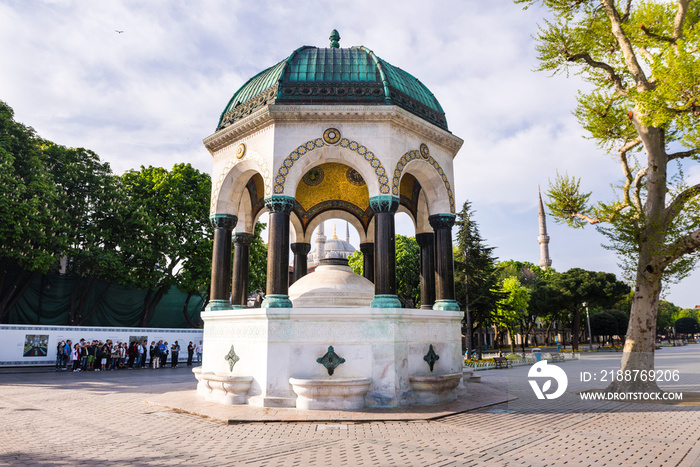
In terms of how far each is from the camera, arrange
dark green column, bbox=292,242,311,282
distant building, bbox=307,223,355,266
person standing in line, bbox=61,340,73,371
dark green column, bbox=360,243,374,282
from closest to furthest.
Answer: dark green column, bbox=292,242,311,282
dark green column, bbox=360,243,374,282
person standing in line, bbox=61,340,73,371
distant building, bbox=307,223,355,266

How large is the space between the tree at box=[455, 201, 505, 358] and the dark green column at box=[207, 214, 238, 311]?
78.3 feet

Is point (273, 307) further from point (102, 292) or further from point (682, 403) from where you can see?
point (102, 292)

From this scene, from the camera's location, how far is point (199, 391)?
444 inches

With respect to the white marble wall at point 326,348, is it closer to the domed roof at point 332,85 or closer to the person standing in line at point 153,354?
the domed roof at point 332,85

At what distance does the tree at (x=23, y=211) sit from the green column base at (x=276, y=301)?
1719 centimetres

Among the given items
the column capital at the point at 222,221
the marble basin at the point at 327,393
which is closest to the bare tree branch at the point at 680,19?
the marble basin at the point at 327,393

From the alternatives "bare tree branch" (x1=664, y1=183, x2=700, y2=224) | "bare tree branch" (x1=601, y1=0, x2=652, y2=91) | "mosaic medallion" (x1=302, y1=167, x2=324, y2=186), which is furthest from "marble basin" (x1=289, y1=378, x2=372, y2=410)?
"bare tree branch" (x1=601, y1=0, x2=652, y2=91)

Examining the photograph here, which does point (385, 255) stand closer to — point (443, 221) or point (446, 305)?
point (446, 305)

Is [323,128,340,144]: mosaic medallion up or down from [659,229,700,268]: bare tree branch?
up

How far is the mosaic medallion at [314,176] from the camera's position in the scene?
14.7m

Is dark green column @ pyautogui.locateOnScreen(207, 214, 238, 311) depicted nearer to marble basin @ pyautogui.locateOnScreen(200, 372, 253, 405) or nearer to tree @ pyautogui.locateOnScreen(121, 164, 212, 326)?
marble basin @ pyautogui.locateOnScreen(200, 372, 253, 405)

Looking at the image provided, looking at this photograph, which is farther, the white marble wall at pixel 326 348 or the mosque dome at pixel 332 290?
the mosque dome at pixel 332 290

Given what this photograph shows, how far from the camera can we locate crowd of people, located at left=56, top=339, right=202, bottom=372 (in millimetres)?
22203

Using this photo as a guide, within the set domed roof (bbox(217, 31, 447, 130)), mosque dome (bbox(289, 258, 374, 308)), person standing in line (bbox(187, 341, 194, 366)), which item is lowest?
person standing in line (bbox(187, 341, 194, 366))
